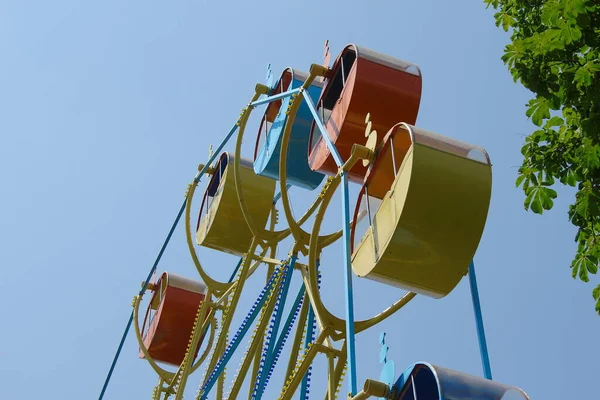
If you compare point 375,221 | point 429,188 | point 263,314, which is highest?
point 429,188

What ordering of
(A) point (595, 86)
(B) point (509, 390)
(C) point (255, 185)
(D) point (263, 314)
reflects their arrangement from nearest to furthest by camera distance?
(B) point (509, 390) → (A) point (595, 86) → (D) point (263, 314) → (C) point (255, 185)

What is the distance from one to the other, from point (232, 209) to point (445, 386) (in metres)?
7.18

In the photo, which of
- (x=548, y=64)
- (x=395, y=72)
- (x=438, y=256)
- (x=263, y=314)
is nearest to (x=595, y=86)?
(x=548, y=64)

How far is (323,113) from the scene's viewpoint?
29.5 feet

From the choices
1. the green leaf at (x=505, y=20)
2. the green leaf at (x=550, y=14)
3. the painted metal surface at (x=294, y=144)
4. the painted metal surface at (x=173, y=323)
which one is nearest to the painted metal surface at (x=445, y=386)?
the green leaf at (x=550, y=14)

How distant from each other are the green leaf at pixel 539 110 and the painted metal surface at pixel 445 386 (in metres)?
1.98

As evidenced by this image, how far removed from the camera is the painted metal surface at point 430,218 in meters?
6.18

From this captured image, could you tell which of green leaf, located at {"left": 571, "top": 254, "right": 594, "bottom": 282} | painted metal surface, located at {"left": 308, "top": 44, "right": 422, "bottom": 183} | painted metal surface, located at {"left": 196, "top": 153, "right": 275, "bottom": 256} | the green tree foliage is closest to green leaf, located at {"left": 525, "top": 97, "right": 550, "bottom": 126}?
the green tree foliage

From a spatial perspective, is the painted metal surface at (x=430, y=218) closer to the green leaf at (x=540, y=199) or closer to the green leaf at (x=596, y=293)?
the green leaf at (x=540, y=199)

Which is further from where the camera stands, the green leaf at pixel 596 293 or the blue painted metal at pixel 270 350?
the blue painted metal at pixel 270 350

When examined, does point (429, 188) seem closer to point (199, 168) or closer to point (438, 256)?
point (438, 256)

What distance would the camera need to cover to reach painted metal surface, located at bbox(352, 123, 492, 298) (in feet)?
20.3

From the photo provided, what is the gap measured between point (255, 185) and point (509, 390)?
22.9 feet

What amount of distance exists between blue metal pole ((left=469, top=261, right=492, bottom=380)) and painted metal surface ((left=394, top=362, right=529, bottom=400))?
0.46 m
